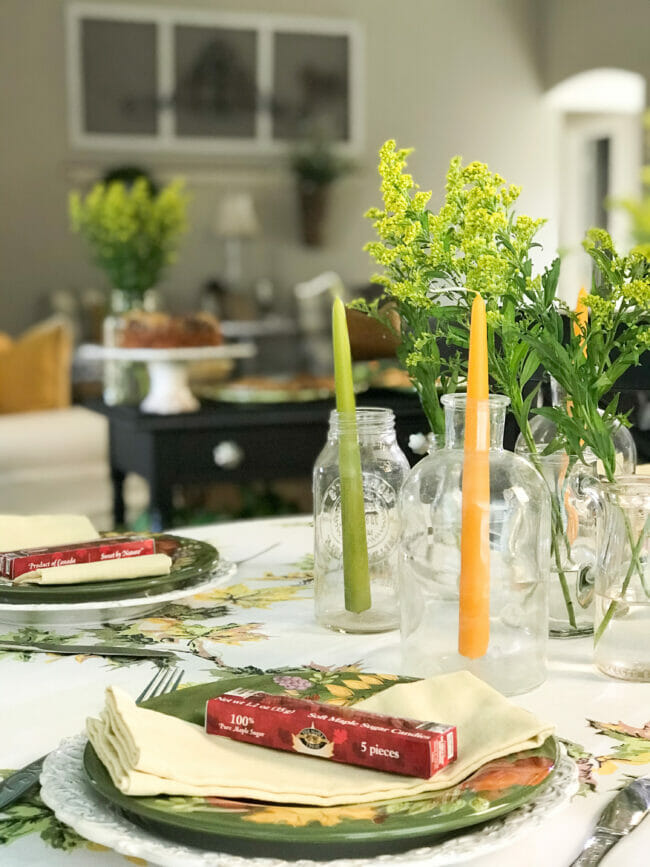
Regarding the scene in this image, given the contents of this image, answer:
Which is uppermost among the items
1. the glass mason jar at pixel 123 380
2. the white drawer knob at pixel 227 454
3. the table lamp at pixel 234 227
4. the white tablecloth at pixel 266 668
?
the table lamp at pixel 234 227

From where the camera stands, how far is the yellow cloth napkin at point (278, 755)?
554mm

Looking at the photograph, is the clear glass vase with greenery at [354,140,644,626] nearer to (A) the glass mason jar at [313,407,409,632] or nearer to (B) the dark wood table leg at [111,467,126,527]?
(A) the glass mason jar at [313,407,409,632]

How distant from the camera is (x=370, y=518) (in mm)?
966

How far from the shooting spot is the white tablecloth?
572 millimetres

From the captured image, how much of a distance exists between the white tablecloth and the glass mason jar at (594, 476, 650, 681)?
0.02m

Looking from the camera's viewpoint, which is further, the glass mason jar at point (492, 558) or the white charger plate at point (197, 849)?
the glass mason jar at point (492, 558)

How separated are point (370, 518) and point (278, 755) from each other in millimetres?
384

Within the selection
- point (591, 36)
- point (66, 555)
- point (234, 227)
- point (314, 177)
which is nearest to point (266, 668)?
point (66, 555)

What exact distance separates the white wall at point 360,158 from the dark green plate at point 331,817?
7129mm

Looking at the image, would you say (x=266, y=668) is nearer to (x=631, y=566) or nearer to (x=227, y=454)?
(x=631, y=566)

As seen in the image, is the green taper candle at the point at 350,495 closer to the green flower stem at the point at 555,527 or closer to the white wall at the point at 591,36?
the green flower stem at the point at 555,527

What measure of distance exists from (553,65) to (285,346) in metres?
3.02

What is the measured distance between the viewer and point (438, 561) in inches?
31.1

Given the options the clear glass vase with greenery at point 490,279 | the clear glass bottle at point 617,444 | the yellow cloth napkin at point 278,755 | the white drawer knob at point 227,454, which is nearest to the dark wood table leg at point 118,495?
the white drawer knob at point 227,454
